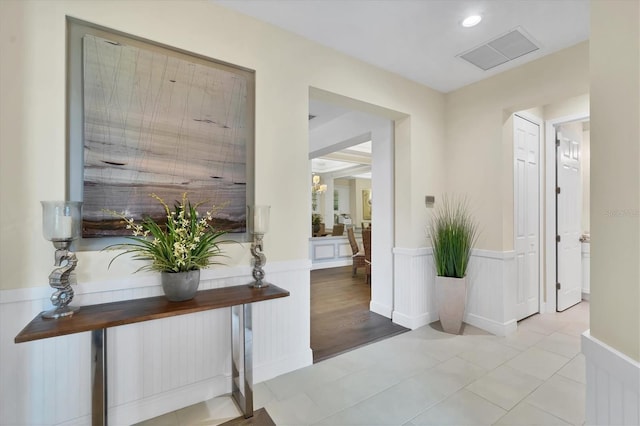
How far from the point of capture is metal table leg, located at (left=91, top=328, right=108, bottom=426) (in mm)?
1598

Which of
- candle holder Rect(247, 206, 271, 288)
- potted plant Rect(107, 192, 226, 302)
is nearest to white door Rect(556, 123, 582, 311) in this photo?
candle holder Rect(247, 206, 271, 288)

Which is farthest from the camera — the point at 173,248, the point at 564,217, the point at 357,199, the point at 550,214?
the point at 357,199

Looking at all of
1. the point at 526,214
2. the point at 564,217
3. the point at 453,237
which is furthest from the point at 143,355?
the point at 564,217

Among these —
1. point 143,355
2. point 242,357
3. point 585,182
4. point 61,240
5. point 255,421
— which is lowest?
point 255,421

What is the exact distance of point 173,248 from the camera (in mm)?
1780

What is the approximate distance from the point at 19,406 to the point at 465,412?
8.54ft

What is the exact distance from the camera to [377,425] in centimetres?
185

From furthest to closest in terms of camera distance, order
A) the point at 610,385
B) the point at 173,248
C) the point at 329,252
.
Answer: the point at 329,252 < the point at 173,248 < the point at 610,385

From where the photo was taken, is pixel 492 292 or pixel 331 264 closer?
pixel 492 292

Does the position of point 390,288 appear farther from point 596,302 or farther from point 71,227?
point 71,227

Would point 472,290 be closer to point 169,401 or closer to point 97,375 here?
point 169,401

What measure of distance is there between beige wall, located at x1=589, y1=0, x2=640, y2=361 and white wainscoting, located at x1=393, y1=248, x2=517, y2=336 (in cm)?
233

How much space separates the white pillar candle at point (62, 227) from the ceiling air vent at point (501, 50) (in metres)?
3.34

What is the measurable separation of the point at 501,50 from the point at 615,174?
2.33 m
